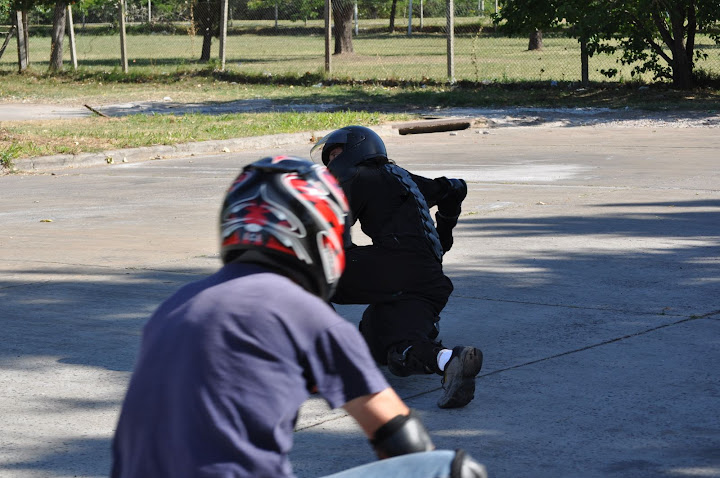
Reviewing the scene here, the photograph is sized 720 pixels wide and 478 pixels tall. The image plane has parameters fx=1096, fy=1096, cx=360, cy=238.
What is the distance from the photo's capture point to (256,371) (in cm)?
200

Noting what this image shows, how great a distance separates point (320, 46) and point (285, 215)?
52304 millimetres

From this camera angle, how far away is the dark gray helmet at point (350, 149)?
5.09m

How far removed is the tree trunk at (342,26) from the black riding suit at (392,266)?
3337cm

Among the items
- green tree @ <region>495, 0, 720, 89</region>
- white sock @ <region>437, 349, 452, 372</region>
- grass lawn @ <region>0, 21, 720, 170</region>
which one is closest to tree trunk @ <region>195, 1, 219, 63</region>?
grass lawn @ <region>0, 21, 720, 170</region>

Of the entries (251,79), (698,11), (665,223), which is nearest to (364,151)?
(665,223)

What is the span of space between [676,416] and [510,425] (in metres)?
0.67

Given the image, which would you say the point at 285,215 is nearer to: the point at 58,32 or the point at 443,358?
the point at 443,358

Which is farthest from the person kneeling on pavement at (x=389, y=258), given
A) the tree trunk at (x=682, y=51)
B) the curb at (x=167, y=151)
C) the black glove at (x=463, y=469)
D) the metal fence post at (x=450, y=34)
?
the metal fence post at (x=450, y=34)

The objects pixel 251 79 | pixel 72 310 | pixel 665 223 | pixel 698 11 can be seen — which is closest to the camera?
pixel 72 310

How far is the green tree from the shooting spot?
20891mm

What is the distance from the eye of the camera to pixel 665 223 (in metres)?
8.83

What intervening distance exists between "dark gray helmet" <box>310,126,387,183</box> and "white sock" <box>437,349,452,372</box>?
945 millimetres

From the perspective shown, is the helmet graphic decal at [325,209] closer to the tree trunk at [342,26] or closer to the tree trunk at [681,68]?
the tree trunk at [681,68]

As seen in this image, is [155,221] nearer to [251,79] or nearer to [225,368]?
[225,368]
